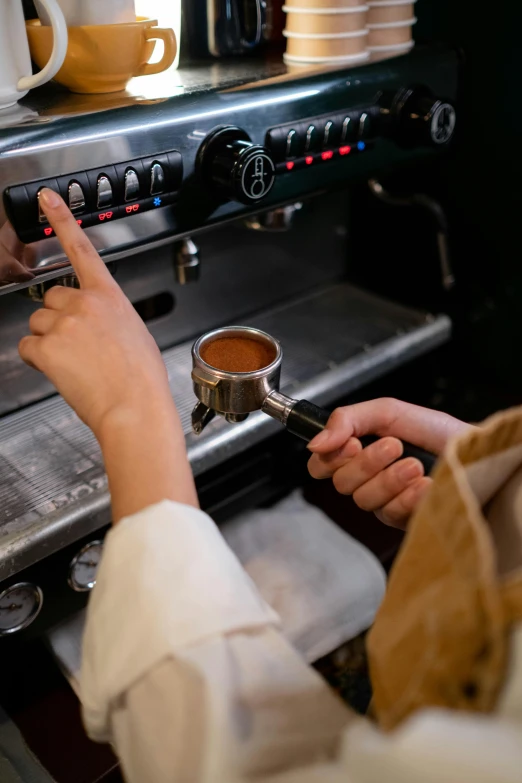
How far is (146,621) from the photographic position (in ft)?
1.33

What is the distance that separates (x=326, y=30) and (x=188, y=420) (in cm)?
51

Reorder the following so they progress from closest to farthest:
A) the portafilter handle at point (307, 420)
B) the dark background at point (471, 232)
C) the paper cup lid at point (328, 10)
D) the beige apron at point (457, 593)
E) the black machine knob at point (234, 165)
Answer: the beige apron at point (457, 593), the portafilter handle at point (307, 420), the black machine knob at point (234, 165), the paper cup lid at point (328, 10), the dark background at point (471, 232)

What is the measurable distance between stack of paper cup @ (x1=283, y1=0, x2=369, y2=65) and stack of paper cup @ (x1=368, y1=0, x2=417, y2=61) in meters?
0.05

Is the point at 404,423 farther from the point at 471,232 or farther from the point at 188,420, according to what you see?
the point at 471,232

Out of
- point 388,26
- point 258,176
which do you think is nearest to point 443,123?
point 388,26

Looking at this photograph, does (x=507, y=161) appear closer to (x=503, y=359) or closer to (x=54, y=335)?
(x=503, y=359)

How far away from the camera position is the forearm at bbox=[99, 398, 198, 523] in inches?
17.9

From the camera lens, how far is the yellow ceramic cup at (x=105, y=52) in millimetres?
653

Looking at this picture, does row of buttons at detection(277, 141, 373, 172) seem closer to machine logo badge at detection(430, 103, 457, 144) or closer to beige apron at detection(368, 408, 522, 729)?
machine logo badge at detection(430, 103, 457, 144)

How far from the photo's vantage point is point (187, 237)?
0.77 m

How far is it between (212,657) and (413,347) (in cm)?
78

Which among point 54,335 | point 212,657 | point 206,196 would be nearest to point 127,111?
point 206,196

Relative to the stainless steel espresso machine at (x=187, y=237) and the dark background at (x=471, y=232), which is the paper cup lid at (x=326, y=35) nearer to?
the stainless steel espresso machine at (x=187, y=237)

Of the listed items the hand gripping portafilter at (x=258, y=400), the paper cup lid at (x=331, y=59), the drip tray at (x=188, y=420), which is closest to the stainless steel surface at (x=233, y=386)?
the hand gripping portafilter at (x=258, y=400)
